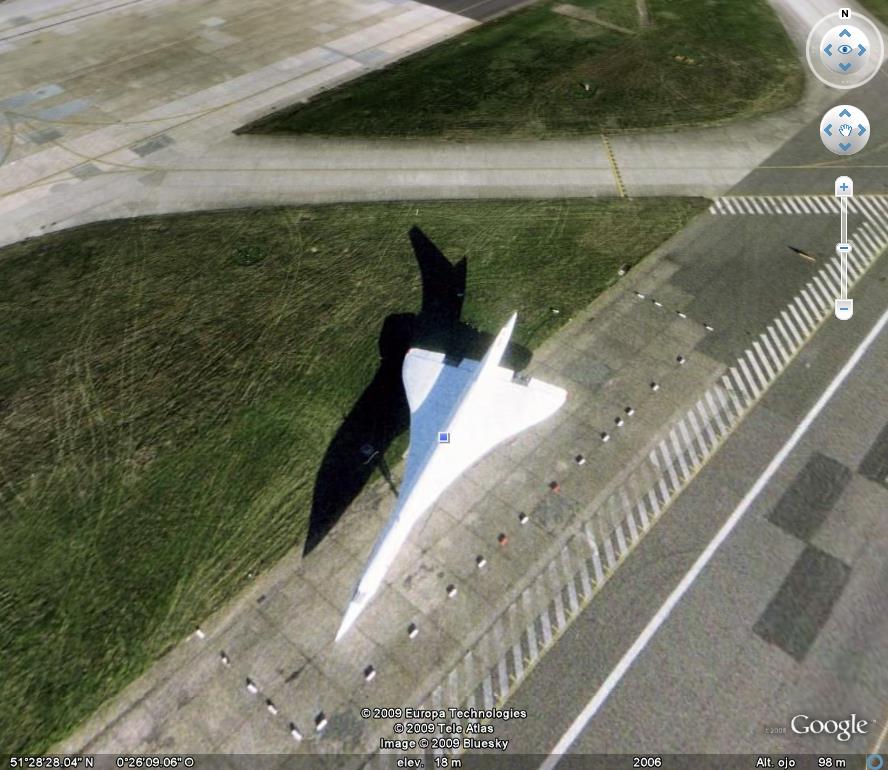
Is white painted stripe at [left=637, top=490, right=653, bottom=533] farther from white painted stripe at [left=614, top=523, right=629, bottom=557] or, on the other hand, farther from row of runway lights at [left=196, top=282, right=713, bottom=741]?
row of runway lights at [left=196, top=282, right=713, bottom=741]

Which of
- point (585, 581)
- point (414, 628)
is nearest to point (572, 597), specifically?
point (585, 581)

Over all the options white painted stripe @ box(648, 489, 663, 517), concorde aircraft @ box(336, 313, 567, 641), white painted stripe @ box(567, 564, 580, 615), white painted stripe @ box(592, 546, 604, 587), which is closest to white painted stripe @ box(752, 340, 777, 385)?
white painted stripe @ box(648, 489, 663, 517)

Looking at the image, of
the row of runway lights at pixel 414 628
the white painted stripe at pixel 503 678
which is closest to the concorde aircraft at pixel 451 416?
the row of runway lights at pixel 414 628

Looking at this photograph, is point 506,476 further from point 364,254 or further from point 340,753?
point 364,254

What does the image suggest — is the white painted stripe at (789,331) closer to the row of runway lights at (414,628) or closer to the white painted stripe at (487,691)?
the row of runway lights at (414,628)

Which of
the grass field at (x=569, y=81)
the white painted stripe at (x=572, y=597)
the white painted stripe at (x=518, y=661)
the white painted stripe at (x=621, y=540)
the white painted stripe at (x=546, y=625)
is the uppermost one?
the grass field at (x=569, y=81)

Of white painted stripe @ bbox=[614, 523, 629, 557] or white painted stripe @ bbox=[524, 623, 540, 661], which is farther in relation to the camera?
white painted stripe @ bbox=[614, 523, 629, 557]

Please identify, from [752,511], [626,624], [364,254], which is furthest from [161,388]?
[752,511]
